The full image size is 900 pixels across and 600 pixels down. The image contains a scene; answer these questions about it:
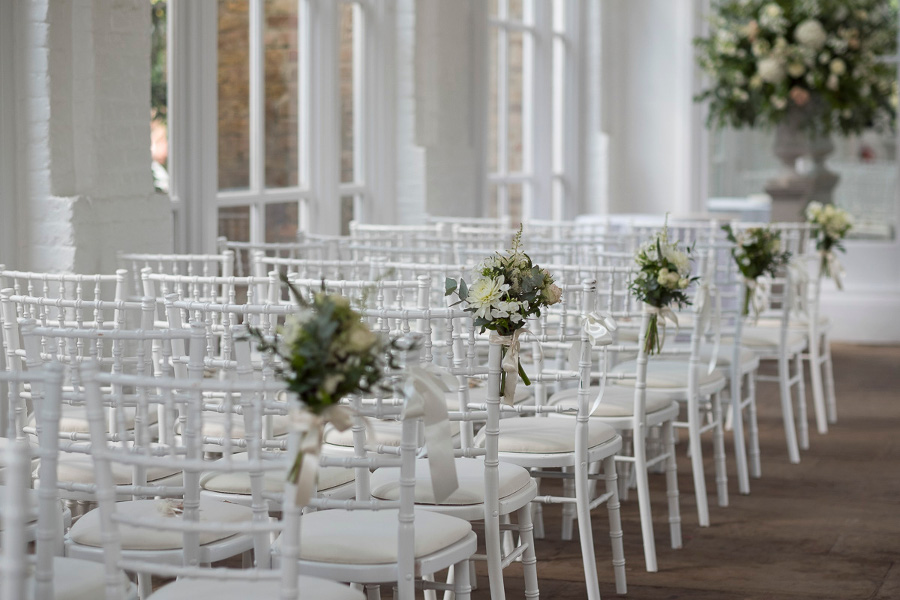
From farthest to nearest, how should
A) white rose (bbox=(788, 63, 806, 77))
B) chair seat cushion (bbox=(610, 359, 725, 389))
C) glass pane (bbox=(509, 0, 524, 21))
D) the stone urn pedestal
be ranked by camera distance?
the stone urn pedestal, white rose (bbox=(788, 63, 806, 77)), glass pane (bbox=(509, 0, 524, 21)), chair seat cushion (bbox=(610, 359, 725, 389))

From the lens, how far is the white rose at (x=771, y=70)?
8508 millimetres

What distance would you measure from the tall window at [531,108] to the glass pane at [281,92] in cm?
206

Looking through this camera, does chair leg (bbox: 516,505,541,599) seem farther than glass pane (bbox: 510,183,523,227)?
No

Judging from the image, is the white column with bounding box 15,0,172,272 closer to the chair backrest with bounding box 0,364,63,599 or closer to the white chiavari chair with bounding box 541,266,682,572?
the white chiavari chair with bounding box 541,266,682,572

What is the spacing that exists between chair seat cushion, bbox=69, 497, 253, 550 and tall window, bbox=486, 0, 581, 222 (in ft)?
17.4

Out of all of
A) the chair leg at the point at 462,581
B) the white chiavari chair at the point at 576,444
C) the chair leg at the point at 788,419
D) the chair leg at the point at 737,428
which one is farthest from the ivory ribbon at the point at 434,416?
the chair leg at the point at 788,419

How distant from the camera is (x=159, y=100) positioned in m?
4.90

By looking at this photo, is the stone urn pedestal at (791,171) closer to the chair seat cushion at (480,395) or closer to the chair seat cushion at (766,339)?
the chair seat cushion at (766,339)

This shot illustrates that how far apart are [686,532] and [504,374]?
1701mm

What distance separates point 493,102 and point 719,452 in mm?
4014

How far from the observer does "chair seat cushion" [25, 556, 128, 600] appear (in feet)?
6.59

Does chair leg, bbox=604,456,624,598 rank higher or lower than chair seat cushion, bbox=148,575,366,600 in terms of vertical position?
lower

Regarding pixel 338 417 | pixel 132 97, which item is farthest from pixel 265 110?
pixel 338 417

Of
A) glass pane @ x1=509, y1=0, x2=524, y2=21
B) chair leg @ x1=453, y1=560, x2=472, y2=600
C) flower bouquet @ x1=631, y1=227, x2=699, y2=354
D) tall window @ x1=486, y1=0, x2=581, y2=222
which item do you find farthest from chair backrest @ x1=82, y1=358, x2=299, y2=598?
glass pane @ x1=509, y1=0, x2=524, y2=21
